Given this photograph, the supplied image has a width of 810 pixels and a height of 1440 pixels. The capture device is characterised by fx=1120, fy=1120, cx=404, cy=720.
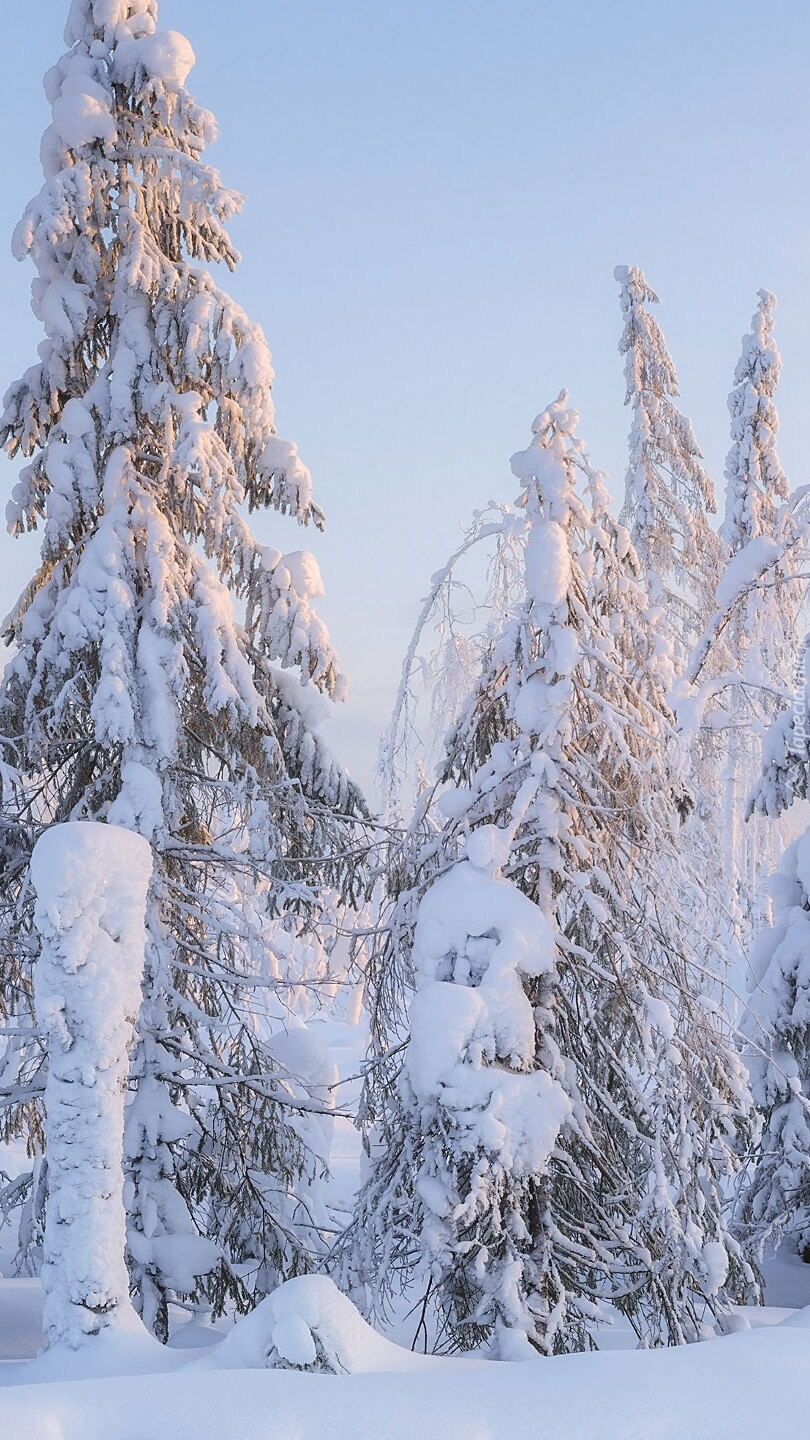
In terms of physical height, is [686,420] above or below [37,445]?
above

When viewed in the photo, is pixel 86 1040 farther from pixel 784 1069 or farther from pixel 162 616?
pixel 784 1069

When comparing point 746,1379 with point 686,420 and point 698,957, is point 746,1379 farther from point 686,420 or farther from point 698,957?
point 686,420

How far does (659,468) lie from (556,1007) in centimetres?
1623

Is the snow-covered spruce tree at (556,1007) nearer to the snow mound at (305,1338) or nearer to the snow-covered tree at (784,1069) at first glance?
the snow mound at (305,1338)

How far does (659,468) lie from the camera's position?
2097 cm

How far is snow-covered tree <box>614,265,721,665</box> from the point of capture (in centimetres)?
2058

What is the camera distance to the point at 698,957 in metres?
6.71

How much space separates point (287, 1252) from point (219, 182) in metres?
8.04

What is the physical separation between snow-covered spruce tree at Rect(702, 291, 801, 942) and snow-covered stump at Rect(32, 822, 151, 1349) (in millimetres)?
→ 3351

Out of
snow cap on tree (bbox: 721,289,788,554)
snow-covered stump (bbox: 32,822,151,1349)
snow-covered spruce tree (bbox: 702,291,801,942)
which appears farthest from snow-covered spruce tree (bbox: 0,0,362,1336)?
snow cap on tree (bbox: 721,289,788,554)

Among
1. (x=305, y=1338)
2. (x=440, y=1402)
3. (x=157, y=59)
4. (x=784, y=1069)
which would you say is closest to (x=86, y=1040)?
(x=305, y=1338)

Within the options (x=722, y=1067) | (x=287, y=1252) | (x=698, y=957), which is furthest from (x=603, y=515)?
(x=287, y=1252)

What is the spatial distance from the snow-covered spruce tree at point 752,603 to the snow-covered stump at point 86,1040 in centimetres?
335

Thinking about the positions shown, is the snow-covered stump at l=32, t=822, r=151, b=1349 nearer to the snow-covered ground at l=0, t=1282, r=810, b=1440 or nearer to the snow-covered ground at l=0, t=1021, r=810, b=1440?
the snow-covered ground at l=0, t=1021, r=810, b=1440
